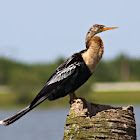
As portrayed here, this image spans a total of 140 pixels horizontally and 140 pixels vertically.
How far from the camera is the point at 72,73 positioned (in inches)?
298

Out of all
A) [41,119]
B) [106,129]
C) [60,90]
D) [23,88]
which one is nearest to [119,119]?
[106,129]

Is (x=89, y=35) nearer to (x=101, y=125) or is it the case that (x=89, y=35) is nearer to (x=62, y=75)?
(x=62, y=75)

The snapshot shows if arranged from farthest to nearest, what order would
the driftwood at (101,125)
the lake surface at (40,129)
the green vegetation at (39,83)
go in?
the green vegetation at (39,83) < the lake surface at (40,129) < the driftwood at (101,125)

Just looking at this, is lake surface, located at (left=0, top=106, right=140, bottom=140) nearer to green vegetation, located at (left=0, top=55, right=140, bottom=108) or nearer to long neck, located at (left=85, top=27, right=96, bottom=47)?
green vegetation, located at (left=0, top=55, right=140, bottom=108)

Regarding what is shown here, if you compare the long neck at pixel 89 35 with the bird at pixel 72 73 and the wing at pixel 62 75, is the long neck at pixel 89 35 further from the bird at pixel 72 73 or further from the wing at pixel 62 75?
the wing at pixel 62 75

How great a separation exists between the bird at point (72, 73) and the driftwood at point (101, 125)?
3.69 feet

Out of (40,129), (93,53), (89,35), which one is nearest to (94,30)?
(89,35)

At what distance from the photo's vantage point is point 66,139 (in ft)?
20.8

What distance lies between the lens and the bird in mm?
7367

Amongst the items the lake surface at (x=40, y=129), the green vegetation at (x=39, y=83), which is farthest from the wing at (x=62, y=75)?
the green vegetation at (x=39, y=83)

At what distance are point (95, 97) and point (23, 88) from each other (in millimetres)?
9874

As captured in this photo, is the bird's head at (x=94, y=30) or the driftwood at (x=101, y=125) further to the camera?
the bird's head at (x=94, y=30)

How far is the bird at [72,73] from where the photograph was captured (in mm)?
7367

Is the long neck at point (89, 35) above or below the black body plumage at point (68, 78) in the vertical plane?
above
